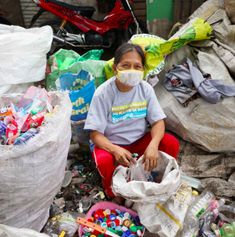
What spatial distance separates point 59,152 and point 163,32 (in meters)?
2.13

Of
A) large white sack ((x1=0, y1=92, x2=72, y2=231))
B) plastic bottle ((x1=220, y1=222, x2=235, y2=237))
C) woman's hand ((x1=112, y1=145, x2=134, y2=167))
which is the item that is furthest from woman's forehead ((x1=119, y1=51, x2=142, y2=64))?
plastic bottle ((x1=220, y1=222, x2=235, y2=237))

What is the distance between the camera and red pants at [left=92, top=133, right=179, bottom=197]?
181cm

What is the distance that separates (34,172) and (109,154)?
1.70ft

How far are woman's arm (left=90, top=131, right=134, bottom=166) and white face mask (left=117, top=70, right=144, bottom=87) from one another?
1.22ft

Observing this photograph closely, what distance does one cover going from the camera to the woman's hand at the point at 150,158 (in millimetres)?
1781

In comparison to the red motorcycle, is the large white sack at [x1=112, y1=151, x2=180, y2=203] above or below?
below

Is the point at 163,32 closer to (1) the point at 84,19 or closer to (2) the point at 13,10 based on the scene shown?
(1) the point at 84,19

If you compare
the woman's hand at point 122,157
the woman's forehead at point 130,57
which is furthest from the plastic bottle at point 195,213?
the woman's forehead at point 130,57

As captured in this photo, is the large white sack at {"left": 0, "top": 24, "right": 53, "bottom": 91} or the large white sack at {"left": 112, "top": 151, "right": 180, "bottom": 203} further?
the large white sack at {"left": 0, "top": 24, "right": 53, "bottom": 91}

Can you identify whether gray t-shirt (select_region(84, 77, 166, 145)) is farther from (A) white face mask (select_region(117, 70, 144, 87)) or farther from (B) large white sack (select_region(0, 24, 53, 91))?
(B) large white sack (select_region(0, 24, 53, 91))

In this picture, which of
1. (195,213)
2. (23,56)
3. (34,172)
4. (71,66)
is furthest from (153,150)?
→ (23,56)

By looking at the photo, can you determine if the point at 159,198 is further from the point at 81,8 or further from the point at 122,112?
the point at 81,8

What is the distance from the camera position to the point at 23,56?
95.0 inches

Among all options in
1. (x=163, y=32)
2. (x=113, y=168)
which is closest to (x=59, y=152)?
(x=113, y=168)
